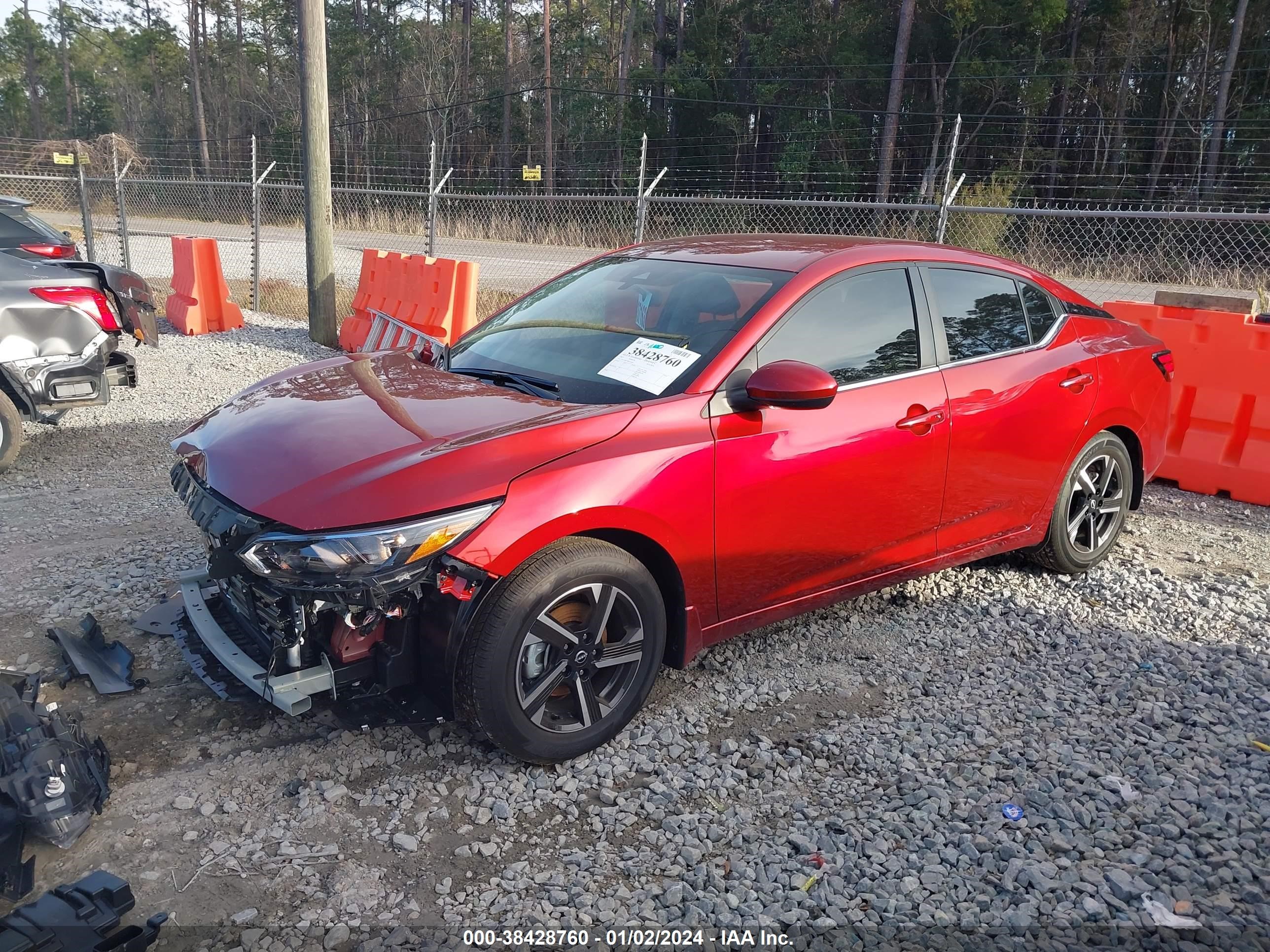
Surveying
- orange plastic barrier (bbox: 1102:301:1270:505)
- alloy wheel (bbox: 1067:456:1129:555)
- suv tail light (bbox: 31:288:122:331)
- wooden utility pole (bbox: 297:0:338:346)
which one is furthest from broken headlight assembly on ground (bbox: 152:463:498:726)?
wooden utility pole (bbox: 297:0:338:346)

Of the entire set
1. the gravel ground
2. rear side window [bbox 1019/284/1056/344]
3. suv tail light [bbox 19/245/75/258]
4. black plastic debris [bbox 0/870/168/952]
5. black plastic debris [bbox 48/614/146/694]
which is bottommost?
the gravel ground

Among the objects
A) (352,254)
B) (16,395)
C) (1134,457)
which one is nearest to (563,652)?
(1134,457)

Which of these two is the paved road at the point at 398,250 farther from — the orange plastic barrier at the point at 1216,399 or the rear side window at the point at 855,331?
the rear side window at the point at 855,331

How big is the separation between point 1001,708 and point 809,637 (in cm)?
89

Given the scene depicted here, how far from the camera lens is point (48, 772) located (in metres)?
2.70

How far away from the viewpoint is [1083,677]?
4020mm

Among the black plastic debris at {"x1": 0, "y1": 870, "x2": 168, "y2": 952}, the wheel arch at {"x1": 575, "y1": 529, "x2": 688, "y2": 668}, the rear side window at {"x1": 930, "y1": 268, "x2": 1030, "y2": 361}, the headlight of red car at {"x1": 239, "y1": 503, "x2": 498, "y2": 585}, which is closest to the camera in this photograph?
the black plastic debris at {"x1": 0, "y1": 870, "x2": 168, "y2": 952}

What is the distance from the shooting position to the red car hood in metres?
2.88

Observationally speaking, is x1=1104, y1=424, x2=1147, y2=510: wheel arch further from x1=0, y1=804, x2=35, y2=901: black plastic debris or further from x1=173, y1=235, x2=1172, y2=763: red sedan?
x1=0, y1=804, x2=35, y2=901: black plastic debris

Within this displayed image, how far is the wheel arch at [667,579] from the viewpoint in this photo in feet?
10.7

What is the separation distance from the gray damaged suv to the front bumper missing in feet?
12.7

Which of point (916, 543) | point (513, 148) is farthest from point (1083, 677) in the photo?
point (513, 148)

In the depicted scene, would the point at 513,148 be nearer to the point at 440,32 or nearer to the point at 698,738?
the point at 440,32

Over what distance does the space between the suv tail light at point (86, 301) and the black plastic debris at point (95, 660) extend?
334cm
